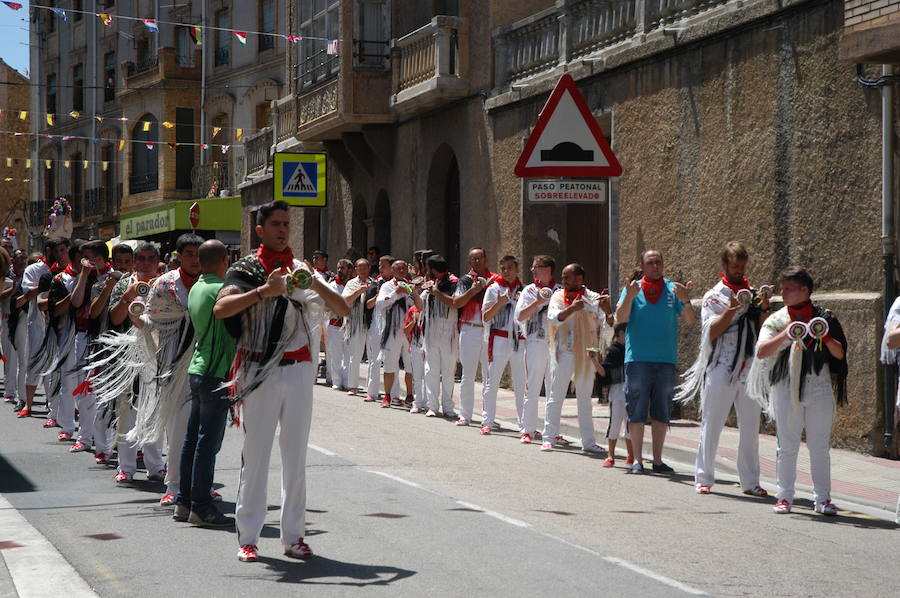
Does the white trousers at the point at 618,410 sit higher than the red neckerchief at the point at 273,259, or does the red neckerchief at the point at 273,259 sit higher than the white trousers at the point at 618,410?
the red neckerchief at the point at 273,259

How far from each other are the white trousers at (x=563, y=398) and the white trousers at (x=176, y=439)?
15.6ft

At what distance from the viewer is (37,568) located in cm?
703

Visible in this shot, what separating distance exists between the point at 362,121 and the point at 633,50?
26.6 feet

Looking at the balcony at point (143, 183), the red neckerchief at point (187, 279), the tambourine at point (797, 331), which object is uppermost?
the balcony at point (143, 183)

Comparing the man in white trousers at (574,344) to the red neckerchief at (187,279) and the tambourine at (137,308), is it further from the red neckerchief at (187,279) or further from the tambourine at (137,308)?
the tambourine at (137,308)

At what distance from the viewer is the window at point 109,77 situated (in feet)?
160

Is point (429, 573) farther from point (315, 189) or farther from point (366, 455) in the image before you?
point (315, 189)

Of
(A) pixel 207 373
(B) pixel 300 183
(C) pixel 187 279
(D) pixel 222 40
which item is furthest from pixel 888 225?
(D) pixel 222 40

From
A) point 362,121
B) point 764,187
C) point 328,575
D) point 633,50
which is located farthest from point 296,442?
point 362,121

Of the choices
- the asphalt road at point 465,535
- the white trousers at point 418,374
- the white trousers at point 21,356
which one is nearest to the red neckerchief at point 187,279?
the asphalt road at point 465,535

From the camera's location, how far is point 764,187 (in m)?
14.2

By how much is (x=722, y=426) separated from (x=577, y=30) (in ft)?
30.8

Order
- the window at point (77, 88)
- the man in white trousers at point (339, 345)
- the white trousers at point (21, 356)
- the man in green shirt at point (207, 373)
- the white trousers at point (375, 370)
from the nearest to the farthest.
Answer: the man in green shirt at point (207, 373)
the white trousers at point (21, 356)
the white trousers at point (375, 370)
the man in white trousers at point (339, 345)
the window at point (77, 88)

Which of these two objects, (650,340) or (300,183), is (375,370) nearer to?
(300,183)
